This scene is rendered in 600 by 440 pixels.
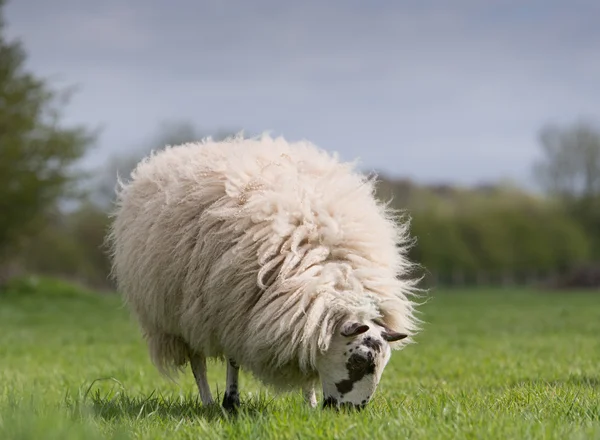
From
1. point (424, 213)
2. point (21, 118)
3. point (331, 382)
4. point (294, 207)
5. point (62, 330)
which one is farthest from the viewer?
point (424, 213)

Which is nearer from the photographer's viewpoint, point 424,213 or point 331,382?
point 331,382

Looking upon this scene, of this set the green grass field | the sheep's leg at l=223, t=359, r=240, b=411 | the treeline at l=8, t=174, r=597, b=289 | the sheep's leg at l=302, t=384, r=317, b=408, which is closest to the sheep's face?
the green grass field

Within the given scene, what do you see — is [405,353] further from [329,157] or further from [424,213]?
[424,213]

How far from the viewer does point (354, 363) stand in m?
4.74

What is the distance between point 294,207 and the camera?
206 inches

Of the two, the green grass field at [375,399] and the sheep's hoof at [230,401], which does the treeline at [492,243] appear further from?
the sheep's hoof at [230,401]

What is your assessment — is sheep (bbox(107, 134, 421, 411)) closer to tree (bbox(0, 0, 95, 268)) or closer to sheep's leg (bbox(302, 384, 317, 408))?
sheep's leg (bbox(302, 384, 317, 408))

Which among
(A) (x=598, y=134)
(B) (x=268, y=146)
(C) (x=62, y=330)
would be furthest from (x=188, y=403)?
(A) (x=598, y=134)

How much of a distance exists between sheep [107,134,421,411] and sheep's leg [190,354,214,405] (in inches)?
0.4

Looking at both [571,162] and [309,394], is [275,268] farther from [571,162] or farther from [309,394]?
[571,162]

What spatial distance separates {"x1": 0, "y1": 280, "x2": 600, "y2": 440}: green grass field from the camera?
3760 mm

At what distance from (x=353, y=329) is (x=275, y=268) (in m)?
0.79

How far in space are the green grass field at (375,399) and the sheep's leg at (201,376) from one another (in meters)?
0.09

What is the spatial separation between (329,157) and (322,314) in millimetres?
1586
